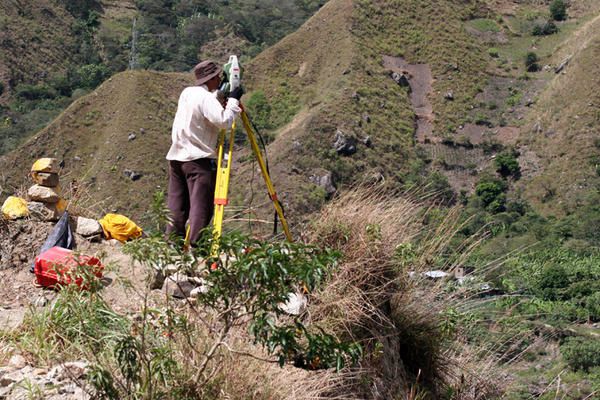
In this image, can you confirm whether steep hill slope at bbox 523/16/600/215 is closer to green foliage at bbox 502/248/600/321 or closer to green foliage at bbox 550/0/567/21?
green foliage at bbox 502/248/600/321

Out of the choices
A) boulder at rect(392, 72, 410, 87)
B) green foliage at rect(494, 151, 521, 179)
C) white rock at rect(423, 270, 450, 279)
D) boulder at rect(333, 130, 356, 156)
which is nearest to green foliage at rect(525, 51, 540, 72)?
boulder at rect(392, 72, 410, 87)

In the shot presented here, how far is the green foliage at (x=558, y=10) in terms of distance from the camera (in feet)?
321

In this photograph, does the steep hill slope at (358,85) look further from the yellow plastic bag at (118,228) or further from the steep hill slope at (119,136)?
the yellow plastic bag at (118,228)

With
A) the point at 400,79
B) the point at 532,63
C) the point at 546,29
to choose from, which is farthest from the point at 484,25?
the point at 400,79

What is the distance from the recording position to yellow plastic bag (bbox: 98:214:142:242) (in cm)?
762

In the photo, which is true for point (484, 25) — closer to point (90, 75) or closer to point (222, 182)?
point (90, 75)

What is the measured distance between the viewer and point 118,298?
6277 millimetres

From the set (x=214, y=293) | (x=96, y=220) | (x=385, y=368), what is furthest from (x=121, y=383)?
(x=96, y=220)

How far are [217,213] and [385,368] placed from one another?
4.34ft

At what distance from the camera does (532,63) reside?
89.5 meters

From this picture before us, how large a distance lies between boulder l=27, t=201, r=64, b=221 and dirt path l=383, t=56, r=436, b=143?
231ft

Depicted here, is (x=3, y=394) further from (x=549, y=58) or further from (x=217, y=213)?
(x=549, y=58)

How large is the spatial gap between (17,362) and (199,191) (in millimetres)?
1809

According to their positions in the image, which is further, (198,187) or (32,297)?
(32,297)
